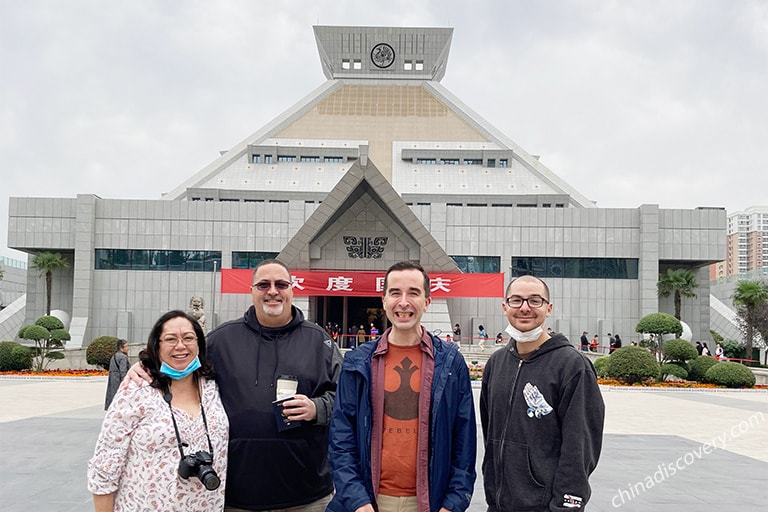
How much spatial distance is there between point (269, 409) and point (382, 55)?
62358 mm

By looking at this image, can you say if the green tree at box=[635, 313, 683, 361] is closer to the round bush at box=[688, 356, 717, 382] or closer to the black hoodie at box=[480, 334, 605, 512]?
the round bush at box=[688, 356, 717, 382]

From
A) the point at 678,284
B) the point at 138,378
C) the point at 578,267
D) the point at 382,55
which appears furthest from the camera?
the point at 382,55

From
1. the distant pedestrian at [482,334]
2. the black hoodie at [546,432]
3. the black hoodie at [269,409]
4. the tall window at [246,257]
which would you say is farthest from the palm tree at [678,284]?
the black hoodie at [269,409]

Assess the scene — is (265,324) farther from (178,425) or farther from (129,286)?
(129,286)

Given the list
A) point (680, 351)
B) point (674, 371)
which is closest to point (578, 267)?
point (680, 351)

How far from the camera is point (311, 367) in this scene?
13.4 feet

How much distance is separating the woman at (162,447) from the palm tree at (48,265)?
3886cm

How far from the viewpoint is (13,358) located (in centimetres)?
2466

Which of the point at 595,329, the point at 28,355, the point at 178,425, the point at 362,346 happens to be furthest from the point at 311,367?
the point at 595,329

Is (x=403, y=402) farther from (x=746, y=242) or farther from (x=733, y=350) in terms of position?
(x=746, y=242)

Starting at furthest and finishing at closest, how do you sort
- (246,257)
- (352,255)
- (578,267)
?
(246,257) → (578,267) → (352,255)

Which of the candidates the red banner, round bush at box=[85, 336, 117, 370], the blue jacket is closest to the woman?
the blue jacket

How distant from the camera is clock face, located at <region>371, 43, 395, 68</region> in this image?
62.4 m

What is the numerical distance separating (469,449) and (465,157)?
50.8m
